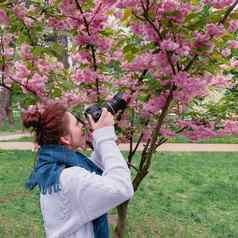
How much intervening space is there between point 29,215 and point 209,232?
2248 mm

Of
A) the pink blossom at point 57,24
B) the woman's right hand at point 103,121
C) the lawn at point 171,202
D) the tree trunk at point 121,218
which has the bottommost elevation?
the lawn at point 171,202

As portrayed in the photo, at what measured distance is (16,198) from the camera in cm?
746

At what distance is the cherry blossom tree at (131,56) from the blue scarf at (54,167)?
1146 millimetres

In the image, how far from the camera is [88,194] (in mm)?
1836

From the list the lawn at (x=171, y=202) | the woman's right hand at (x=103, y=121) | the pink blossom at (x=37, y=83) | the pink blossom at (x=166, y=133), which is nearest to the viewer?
the woman's right hand at (x=103, y=121)

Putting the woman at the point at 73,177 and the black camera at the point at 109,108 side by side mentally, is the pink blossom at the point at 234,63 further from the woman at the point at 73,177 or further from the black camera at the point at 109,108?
the woman at the point at 73,177

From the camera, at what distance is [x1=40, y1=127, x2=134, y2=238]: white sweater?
183 cm

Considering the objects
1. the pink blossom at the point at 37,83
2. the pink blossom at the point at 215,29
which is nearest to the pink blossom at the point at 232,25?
the pink blossom at the point at 215,29

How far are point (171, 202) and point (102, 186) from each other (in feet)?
18.3

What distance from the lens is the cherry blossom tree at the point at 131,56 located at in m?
2.92

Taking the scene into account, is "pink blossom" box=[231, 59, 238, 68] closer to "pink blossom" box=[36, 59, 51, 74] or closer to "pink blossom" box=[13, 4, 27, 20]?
"pink blossom" box=[36, 59, 51, 74]

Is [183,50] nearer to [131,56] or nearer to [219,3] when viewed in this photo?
[219,3]

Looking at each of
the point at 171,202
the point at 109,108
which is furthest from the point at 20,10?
the point at 171,202

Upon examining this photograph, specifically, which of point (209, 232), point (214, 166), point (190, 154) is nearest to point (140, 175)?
point (209, 232)
